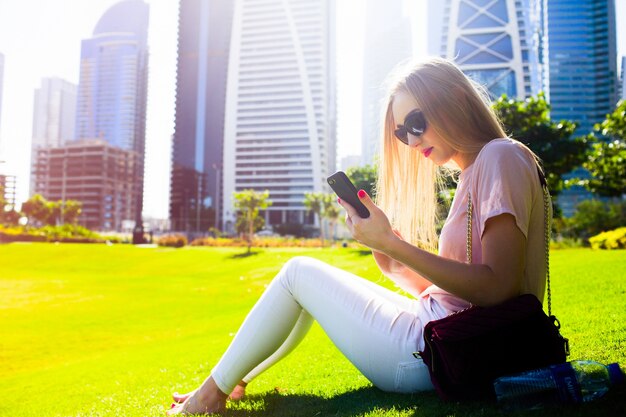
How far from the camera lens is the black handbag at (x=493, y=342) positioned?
133 centimetres

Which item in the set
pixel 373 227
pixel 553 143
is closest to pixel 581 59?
pixel 553 143

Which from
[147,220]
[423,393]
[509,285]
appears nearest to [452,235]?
[509,285]

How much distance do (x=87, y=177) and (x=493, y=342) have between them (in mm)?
101968

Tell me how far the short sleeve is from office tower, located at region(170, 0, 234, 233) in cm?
9651

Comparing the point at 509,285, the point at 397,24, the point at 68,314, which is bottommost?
the point at 68,314

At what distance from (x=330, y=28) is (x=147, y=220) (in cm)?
6472

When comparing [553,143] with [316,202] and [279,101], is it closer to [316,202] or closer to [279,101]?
[316,202]

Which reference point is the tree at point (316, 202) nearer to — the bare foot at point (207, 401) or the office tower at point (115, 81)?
the bare foot at point (207, 401)

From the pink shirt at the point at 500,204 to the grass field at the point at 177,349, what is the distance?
412 mm

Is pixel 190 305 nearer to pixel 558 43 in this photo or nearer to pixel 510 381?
pixel 510 381

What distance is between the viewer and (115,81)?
398 ft

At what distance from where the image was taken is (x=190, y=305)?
11.6 meters

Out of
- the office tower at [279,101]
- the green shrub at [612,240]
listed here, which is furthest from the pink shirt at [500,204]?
→ the office tower at [279,101]

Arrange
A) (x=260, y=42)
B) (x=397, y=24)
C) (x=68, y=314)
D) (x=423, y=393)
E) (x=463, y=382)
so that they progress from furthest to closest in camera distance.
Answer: (x=397, y=24) < (x=260, y=42) < (x=68, y=314) < (x=423, y=393) < (x=463, y=382)
